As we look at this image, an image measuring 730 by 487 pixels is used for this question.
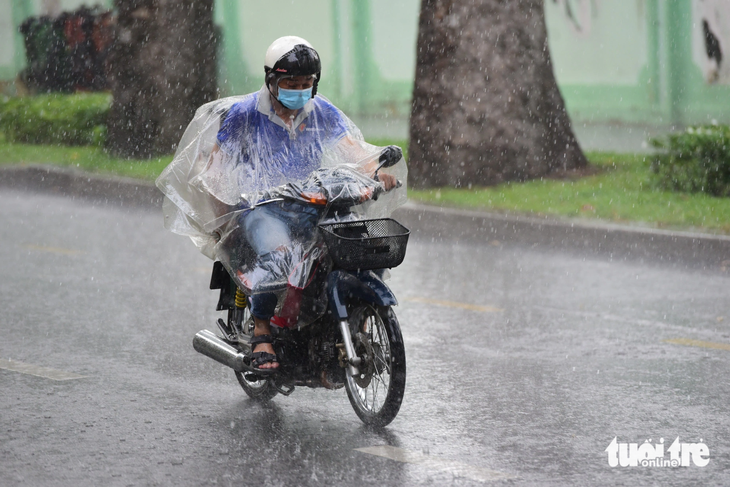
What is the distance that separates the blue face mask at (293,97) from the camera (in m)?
5.40

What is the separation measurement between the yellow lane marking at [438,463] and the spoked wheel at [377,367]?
0.25 metres

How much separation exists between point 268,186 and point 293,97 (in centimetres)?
44

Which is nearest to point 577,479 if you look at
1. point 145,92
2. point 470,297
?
point 470,297

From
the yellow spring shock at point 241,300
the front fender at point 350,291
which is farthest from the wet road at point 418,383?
the front fender at point 350,291

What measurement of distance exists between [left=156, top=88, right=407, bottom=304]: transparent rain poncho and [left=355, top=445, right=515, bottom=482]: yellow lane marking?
2.82ft

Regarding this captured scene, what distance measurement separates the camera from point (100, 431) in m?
5.29

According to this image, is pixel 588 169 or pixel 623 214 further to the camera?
pixel 588 169

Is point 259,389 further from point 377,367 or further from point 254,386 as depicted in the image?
point 377,367

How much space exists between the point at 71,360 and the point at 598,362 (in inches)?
123

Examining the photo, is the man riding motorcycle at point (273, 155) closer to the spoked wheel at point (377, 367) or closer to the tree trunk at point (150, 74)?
the spoked wheel at point (377, 367)

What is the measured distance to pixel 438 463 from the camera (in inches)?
190

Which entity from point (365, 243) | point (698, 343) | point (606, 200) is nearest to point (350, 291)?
point (365, 243)

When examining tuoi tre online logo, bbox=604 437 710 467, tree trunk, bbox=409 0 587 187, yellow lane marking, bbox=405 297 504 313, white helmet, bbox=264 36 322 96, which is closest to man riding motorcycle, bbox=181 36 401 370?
white helmet, bbox=264 36 322 96

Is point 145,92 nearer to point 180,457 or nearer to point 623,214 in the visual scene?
point 623,214
